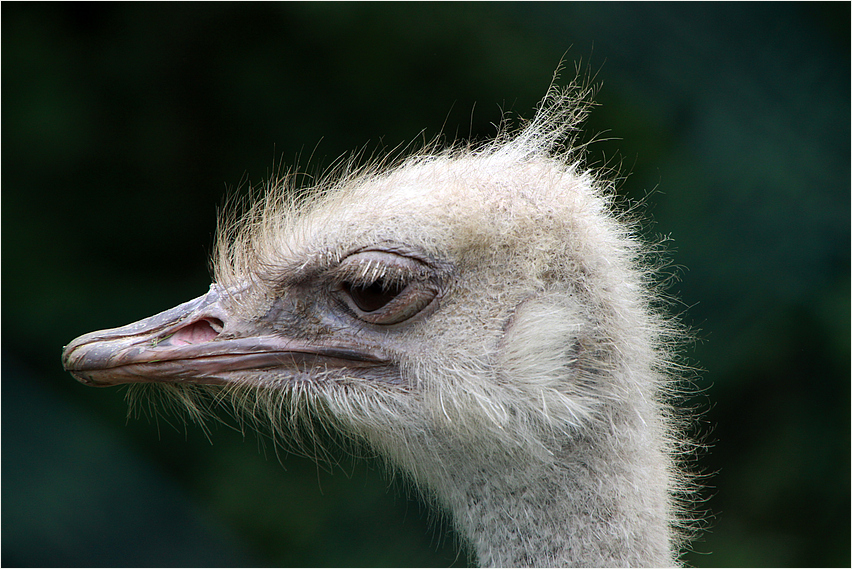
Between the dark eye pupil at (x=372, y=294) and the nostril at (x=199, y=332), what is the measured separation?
0.29m

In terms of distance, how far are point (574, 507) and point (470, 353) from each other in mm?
363

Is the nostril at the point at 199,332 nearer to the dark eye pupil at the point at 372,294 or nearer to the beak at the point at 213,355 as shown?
the beak at the point at 213,355

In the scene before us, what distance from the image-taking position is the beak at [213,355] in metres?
1.66

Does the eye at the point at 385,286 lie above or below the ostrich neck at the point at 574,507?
above

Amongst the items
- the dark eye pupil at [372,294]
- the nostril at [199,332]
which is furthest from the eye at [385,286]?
the nostril at [199,332]

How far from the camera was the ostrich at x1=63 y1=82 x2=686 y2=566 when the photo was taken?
1.60m

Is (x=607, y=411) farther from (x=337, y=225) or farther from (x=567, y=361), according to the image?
(x=337, y=225)

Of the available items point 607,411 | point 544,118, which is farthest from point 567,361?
point 544,118

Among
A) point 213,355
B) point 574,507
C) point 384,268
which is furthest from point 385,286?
point 574,507

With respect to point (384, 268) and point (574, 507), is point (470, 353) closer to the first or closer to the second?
point (384, 268)

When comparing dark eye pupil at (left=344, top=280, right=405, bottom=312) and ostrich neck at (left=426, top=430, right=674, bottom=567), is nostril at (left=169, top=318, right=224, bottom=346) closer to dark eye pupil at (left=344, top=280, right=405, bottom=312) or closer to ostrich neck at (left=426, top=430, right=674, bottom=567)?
dark eye pupil at (left=344, top=280, right=405, bottom=312)

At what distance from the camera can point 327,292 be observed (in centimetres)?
167

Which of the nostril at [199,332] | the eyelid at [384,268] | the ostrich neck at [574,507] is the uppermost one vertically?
the eyelid at [384,268]

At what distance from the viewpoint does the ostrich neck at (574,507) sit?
160 centimetres
